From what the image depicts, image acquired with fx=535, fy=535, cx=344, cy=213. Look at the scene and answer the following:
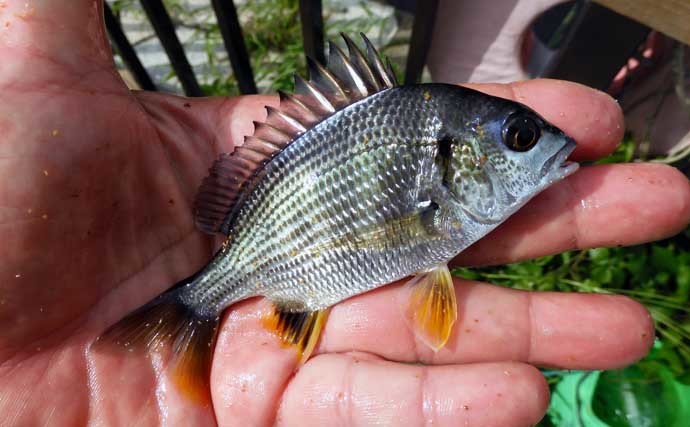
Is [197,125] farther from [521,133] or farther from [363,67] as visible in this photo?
[521,133]

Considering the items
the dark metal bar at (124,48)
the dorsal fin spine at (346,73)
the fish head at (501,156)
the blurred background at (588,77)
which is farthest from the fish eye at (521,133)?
the dark metal bar at (124,48)

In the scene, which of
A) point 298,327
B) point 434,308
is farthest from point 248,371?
point 434,308

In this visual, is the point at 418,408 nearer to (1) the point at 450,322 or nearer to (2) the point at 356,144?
(1) the point at 450,322

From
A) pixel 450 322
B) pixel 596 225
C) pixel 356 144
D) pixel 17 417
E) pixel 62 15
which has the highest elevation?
pixel 62 15

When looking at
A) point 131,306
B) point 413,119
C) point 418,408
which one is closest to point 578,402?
point 418,408

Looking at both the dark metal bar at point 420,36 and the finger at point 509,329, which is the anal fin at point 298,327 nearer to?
the finger at point 509,329

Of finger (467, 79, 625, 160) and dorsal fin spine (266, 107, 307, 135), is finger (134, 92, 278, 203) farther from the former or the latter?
finger (467, 79, 625, 160)
